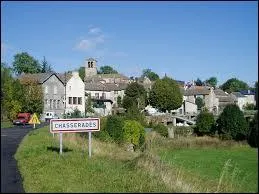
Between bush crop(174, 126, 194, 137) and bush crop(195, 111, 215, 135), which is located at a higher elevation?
bush crop(195, 111, 215, 135)

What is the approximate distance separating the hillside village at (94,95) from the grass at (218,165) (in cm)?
2085

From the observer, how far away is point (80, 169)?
47.4 feet

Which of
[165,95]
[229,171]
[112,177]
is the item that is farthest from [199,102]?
[112,177]

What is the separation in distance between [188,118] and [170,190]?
256 ft

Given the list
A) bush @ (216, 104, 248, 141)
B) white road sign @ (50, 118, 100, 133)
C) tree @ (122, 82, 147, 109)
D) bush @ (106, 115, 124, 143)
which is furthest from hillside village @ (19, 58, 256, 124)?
white road sign @ (50, 118, 100, 133)

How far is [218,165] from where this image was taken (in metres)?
25.4

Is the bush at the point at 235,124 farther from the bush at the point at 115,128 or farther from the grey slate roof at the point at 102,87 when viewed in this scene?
the grey slate roof at the point at 102,87

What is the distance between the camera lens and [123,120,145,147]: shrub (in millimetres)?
36775

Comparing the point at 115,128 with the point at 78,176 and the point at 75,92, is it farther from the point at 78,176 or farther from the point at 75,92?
the point at 75,92

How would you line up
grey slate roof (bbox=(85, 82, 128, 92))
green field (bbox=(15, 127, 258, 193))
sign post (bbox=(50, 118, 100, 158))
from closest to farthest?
green field (bbox=(15, 127, 258, 193)), sign post (bbox=(50, 118, 100, 158)), grey slate roof (bbox=(85, 82, 128, 92))

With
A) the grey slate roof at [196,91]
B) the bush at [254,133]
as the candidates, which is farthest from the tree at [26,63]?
the bush at [254,133]

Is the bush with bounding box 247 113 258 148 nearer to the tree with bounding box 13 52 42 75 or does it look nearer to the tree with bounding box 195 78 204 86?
the tree with bounding box 13 52 42 75

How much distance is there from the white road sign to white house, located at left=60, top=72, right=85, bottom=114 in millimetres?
64188

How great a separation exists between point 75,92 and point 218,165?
63.2 meters
